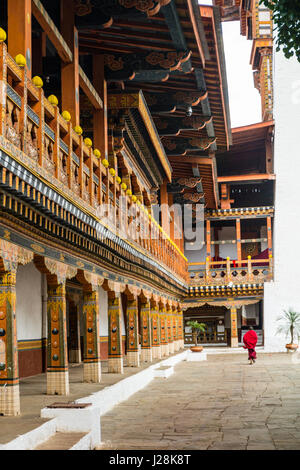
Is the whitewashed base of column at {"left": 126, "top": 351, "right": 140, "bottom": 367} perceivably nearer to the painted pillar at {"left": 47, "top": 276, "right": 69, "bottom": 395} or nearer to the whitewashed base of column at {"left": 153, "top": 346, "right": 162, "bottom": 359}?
the whitewashed base of column at {"left": 153, "top": 346, "right": 162, "bottom": 359}

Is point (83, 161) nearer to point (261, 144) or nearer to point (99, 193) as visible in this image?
point (99, 193)

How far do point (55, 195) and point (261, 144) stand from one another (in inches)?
910

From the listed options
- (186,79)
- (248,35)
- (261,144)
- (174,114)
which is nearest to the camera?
(186,79)

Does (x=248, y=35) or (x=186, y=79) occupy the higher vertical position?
(x=248, y=35)

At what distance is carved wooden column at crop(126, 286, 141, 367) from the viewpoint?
45.0ft

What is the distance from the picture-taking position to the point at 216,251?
2977cm

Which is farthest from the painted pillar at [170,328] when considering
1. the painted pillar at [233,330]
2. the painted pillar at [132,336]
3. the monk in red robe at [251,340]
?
the painted pillar at [132,336]

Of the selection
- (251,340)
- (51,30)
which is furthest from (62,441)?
(251,340)

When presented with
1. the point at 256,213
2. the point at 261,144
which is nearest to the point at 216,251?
the point at 256,213

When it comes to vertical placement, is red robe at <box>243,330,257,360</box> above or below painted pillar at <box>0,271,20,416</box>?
below

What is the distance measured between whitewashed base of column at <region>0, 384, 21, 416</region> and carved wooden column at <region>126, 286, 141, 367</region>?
7.22 meters

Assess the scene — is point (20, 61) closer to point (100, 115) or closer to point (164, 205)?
point (100, 115)

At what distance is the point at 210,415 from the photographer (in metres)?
8.72

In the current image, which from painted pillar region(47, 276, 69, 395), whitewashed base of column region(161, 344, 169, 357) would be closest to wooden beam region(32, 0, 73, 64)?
painted pillar region(47, 276, 69, 395)
